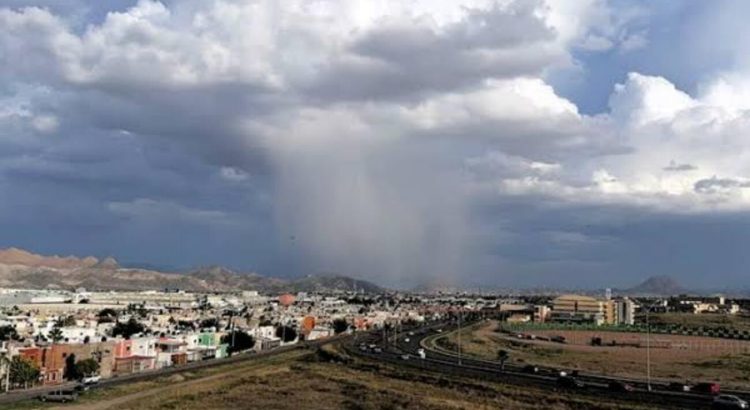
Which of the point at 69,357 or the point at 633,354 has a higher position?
the point at 69,357

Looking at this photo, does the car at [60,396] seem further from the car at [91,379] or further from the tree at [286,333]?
the tree at [286,333]

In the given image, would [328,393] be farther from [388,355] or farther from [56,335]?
[56,335]

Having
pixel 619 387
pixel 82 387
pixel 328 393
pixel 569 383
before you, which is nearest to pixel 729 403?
pixel 619 387

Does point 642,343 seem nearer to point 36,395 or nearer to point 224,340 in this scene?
point 224,340

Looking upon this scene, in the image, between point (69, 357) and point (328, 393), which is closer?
point (328, 393)

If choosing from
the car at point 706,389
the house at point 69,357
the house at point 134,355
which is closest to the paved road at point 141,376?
the house at point 134,355

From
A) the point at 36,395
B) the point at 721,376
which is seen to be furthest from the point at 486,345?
the point at 36,395

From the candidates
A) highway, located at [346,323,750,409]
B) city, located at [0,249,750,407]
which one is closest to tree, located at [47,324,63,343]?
city, located at [0,249,750,407]
